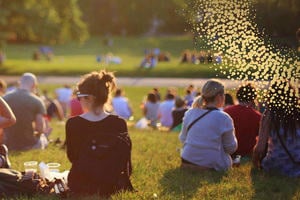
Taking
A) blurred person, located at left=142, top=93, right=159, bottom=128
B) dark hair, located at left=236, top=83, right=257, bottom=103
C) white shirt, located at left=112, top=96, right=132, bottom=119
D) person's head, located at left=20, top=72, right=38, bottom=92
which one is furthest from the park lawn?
white shirt, located at left=112, top=96, right=132, bottom=119

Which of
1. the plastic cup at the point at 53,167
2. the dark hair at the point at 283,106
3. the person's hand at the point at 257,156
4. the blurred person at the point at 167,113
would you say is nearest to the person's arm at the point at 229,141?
the person's hand at the point at 257,156

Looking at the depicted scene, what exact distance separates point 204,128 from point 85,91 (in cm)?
188

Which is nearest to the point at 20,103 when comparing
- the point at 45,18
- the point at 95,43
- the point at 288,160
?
the point at 288,160

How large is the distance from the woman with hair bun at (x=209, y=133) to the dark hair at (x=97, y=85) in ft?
5.30

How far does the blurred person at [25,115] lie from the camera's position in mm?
8836

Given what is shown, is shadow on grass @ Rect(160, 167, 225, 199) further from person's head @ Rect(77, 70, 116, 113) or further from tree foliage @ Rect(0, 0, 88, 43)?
tree foliage @ Rect(0, 0, 88, 43)

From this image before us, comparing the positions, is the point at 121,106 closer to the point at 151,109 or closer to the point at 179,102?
the point at 151,109

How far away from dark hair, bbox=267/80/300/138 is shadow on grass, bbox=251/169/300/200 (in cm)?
54

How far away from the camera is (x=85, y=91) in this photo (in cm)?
553

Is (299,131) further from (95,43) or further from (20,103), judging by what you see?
(95,43)

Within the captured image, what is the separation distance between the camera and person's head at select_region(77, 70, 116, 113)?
5512 millimetres

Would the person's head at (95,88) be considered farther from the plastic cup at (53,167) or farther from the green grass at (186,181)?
the plastic cup at (53,167)

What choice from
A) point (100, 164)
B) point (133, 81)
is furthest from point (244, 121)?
point (133, 81)

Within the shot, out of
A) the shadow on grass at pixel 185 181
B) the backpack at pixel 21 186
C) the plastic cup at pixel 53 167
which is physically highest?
the backpack at pixel 21 186
